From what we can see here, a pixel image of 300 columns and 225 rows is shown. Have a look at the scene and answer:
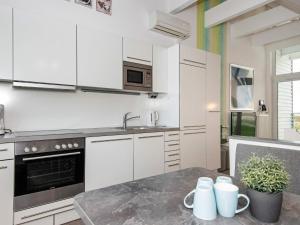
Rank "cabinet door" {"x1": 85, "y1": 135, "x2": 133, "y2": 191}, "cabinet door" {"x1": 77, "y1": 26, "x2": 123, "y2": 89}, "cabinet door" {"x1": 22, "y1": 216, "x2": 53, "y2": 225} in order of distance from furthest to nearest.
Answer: "cabinet door" {"x1": 77, "y1": 26, "x2": 123, "y2": 89}, "cabinet door" {"x1": 85, "y1": 135, "x2": 133, "y2": 191}, "cabinet door" {"x1": 22, "y1": 216, "x2": 53, "y2": 225}

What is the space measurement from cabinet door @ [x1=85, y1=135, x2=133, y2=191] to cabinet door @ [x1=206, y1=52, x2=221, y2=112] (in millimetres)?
1782

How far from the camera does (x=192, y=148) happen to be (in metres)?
3.29

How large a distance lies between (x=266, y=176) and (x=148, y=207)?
17.9 inches

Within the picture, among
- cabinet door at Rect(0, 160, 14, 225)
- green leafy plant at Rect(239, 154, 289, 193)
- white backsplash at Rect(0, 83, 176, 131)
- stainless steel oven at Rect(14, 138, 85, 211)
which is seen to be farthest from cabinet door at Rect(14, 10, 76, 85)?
green leafy plant at Rect(239, 154, 289, 193)

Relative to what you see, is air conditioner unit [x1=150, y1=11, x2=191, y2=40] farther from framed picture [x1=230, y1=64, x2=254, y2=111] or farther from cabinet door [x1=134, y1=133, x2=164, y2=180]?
cabinet door [x1=134, y1=133, x2=164, y2=180]

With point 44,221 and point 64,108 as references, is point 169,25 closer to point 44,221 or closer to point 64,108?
point 64,108

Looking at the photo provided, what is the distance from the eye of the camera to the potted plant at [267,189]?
72 centimetres

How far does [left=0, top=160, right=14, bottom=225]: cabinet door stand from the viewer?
1703 mm

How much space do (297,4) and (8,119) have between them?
5425 millimetres

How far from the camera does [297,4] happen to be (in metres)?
4.16

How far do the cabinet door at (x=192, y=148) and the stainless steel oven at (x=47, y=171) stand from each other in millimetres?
1587

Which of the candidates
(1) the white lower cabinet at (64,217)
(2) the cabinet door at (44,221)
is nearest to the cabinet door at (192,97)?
(1) the white lower cabinet at (64,217)

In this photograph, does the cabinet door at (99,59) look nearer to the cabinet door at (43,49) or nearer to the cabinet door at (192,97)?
the cabinet door at (43,49)

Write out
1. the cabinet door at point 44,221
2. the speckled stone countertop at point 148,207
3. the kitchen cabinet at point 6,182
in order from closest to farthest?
the speckled stone countertop at point 148,207 < the kitchen cabinet at point 6,182 < the cabinet door at point 44,221
